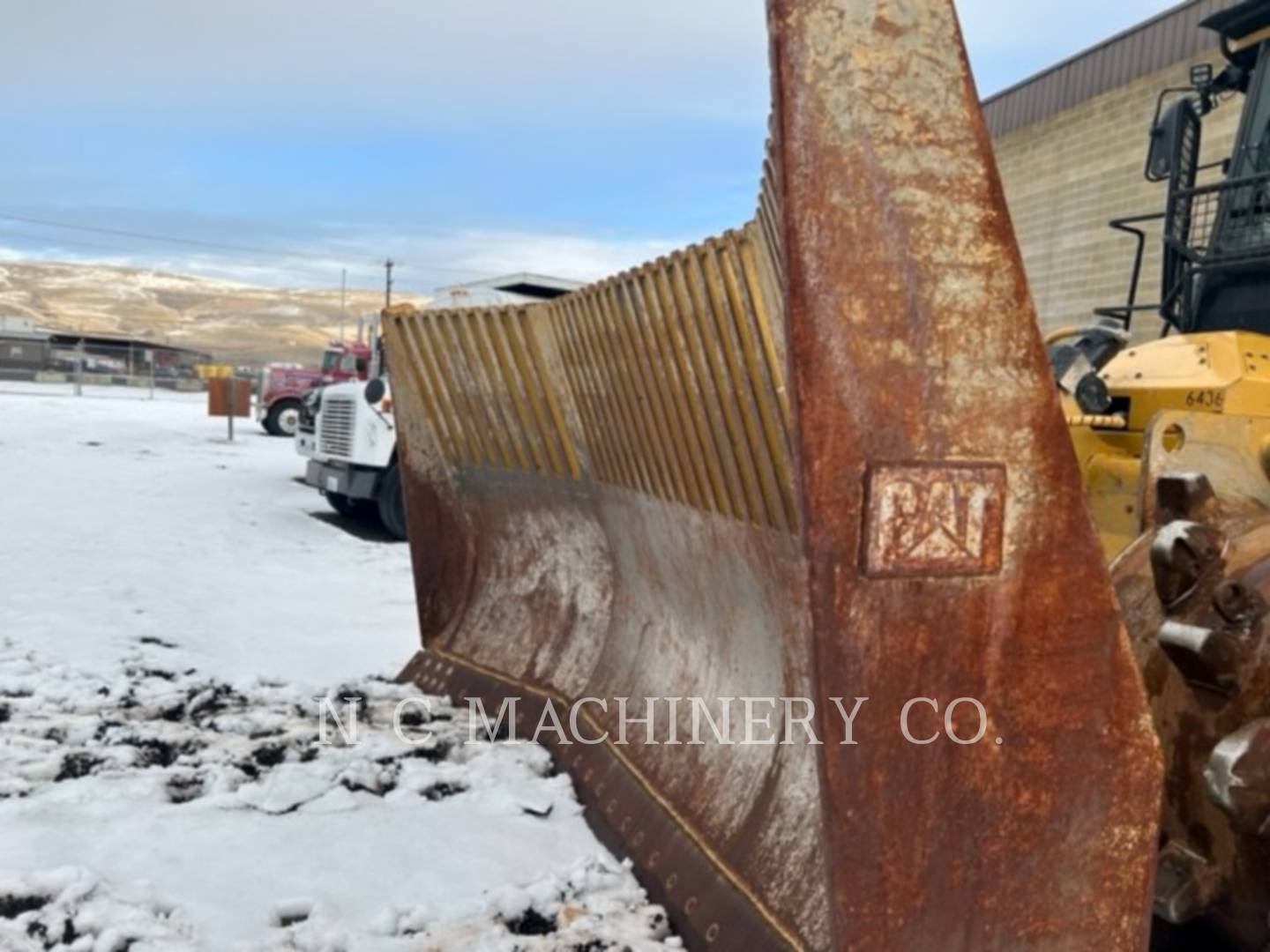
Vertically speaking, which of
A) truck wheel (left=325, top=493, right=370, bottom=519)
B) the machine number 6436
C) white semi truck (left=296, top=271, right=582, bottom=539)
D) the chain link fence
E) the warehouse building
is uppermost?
the warehouse building

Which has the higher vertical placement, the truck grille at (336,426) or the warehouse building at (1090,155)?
the warehouse building at (1090,155)

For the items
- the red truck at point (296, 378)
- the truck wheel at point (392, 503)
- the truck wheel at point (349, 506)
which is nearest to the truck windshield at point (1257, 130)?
the truck wheel at point (392, 503)

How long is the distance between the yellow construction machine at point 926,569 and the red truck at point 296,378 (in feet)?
55.4

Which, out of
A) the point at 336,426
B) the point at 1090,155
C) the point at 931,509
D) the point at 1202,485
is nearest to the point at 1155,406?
the point at 1202,485

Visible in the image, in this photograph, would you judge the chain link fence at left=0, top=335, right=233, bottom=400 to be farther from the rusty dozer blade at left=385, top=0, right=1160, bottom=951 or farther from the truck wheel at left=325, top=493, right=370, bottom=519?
the rusty dozer blade at left=385, top=0, right=1160, bottom=951

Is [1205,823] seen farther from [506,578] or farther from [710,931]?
[506,578]

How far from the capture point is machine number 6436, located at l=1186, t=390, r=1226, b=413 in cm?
254

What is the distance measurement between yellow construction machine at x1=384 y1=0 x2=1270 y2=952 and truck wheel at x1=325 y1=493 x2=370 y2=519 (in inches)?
322

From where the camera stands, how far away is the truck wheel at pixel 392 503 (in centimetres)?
941

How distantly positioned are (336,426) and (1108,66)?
1261 cm

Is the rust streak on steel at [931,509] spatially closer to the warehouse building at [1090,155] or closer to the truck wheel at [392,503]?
the truck wheel at [392,503]

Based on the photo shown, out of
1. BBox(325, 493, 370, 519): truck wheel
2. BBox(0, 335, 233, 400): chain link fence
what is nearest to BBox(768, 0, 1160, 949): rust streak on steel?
BBox(325, 493, 370, 519): truck wheel

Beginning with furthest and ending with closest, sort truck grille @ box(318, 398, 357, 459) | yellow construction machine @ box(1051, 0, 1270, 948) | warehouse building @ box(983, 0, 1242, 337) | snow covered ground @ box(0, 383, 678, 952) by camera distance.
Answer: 1. warehouse building @ box(983, 0, 1242, 337)
2. truck grille @ box(318, 398, 357, 459)
3. snow covered ground @ box(0, 383, 678, 952)
4. yellow construction machine @ box(1051, 0, 1270, 948)

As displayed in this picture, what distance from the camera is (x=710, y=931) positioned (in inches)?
94.1
